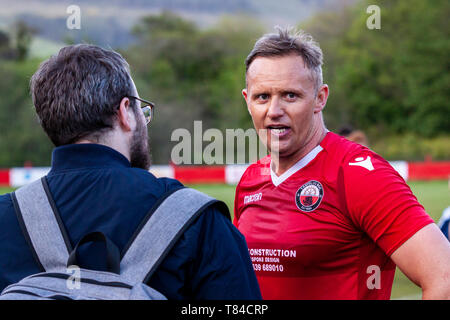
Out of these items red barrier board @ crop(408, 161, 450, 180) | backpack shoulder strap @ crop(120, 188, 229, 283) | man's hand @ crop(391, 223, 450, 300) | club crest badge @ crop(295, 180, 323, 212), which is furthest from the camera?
red barrier board @ crop(408, 161, 450, 180)

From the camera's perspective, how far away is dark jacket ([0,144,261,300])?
6.70 ft

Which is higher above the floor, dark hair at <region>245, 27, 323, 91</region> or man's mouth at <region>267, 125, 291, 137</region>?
dark hair at <region>245, 27, 323, 91</region>

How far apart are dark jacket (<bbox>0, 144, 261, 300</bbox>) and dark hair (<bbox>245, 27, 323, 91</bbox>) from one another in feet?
4.25

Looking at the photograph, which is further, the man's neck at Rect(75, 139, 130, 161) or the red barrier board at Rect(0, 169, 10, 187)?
the red barrier board at Rect(0, 169, 10, 187)

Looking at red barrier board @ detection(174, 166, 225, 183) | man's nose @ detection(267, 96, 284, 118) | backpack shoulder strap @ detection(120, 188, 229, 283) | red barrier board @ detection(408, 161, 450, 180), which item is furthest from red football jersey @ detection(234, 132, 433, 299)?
red barrier board @ detection(408, 161, 450, 180)

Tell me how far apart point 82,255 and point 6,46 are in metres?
66.7

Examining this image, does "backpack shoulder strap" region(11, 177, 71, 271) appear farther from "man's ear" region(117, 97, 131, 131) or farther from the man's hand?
the man's hand

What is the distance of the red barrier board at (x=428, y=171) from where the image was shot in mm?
29906

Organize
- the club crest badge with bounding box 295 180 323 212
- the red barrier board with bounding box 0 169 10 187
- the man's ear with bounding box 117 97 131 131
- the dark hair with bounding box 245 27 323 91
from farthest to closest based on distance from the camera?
the red barrier board with bounding box 0 169 10 187
the dark hair with bounding box 245 27 323 91
the club crest badge with bounding box 295 180 323 212
the man's ear with bounding box 117 97 131 131

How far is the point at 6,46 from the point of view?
6381 cm

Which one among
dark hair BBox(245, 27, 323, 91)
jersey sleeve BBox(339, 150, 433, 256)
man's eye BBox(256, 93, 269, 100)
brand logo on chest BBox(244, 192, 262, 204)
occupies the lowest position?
brand logo on chest BBox(244, 192, 262, 204)

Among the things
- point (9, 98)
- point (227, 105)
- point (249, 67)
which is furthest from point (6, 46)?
point (249, 67)

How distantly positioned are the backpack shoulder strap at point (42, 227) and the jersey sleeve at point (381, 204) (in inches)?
51.0
